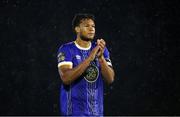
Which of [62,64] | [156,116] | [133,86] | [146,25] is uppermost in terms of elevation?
[146,25]

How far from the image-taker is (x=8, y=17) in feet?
19.1

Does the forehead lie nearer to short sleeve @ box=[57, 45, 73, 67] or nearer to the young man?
the young man

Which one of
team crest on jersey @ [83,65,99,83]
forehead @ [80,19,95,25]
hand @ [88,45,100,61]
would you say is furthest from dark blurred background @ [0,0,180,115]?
hand @ [88,45,100,61]

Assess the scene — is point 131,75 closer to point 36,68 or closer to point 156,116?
point 156,116

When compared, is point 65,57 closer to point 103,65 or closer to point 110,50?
point 103,65

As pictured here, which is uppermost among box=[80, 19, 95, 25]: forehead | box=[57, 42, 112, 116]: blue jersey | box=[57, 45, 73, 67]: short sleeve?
box=[80, 19, 95, 25]: forehead

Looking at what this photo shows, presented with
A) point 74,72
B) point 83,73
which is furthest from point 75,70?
point 83,73

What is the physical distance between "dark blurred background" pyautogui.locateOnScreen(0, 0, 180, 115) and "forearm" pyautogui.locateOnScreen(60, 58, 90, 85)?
2315 mm

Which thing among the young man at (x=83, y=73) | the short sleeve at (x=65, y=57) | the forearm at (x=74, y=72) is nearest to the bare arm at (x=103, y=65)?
the young man at (x=83, y=73)

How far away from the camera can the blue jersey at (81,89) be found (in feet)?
11.9

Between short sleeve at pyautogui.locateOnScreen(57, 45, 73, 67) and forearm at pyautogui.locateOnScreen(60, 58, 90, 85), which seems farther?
short sleeve at pyautogui.locateOnScreen(57, 45, 73, 67)

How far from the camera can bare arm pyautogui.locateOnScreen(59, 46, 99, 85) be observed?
3500mm

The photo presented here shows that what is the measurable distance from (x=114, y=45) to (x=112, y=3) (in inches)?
25.9

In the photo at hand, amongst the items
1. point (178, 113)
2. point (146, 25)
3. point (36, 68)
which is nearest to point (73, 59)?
point (36, 68)
